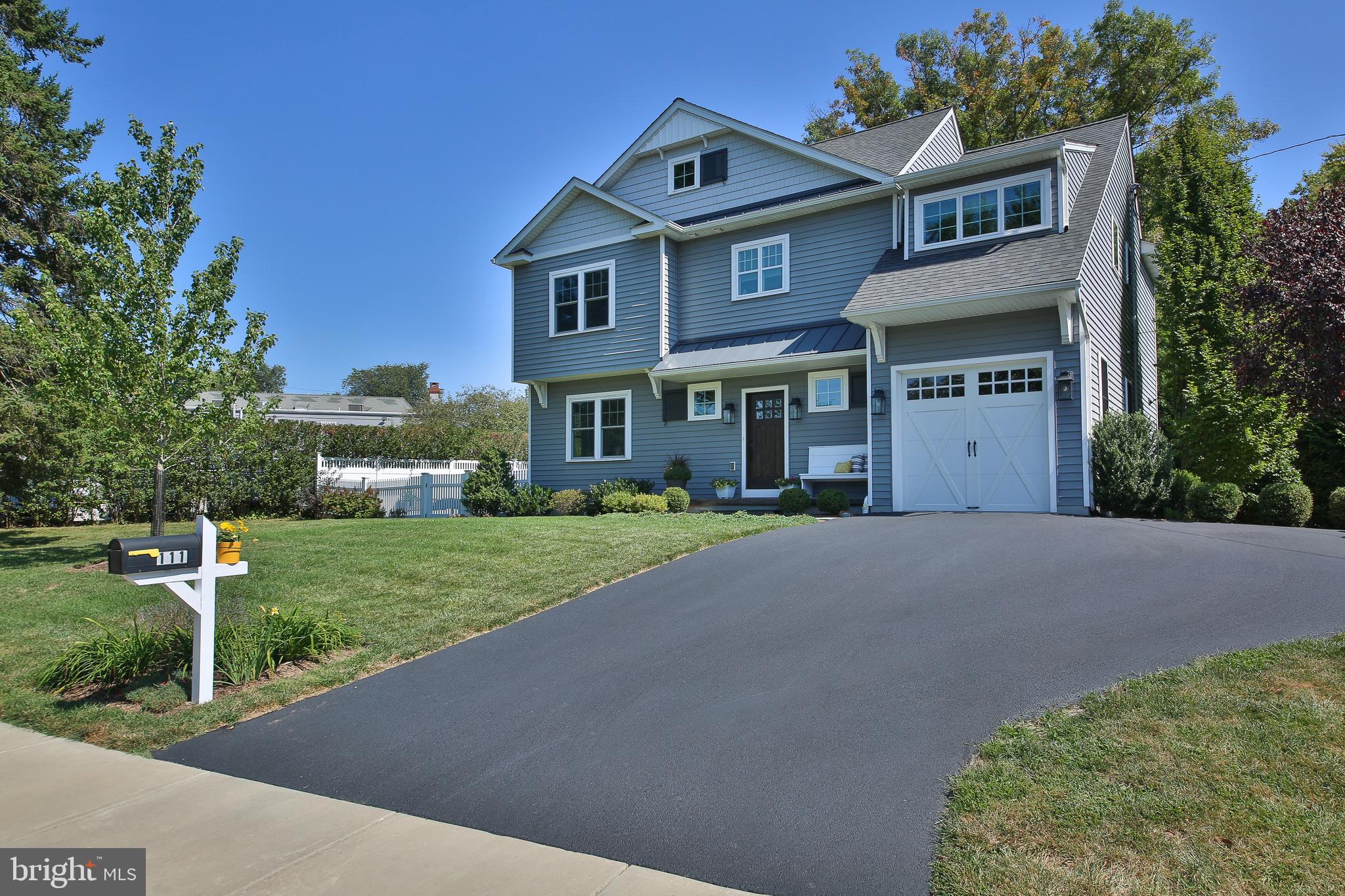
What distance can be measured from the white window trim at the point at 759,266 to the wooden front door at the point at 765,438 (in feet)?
6.97

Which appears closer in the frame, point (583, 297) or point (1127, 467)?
point (1127, 467)

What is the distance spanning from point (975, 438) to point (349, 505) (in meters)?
14.2

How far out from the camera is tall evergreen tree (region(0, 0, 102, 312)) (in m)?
15.3

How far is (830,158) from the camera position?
1593 cm

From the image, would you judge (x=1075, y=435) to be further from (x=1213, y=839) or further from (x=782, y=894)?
(x=782, y=894)

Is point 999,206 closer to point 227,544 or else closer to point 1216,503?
point 1216,503

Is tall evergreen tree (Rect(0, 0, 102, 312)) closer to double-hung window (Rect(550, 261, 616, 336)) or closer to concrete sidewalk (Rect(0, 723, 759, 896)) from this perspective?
double-hung window (Rect(550, 261, 616, 336))

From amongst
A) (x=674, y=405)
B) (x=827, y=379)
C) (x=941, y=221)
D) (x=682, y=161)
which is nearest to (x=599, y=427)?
(x=674, y=405)

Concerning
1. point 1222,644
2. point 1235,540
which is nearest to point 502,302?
point 1235,540

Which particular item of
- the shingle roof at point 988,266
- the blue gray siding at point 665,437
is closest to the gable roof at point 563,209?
the blue gray siding at point 665,437

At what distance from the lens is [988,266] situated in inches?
516

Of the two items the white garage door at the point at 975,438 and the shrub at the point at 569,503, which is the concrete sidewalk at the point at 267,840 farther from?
the shrub at the point at 569,503

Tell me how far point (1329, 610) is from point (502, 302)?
57.8 feet

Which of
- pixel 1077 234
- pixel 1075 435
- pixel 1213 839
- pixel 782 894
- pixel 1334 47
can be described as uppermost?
pixel 1334 47
